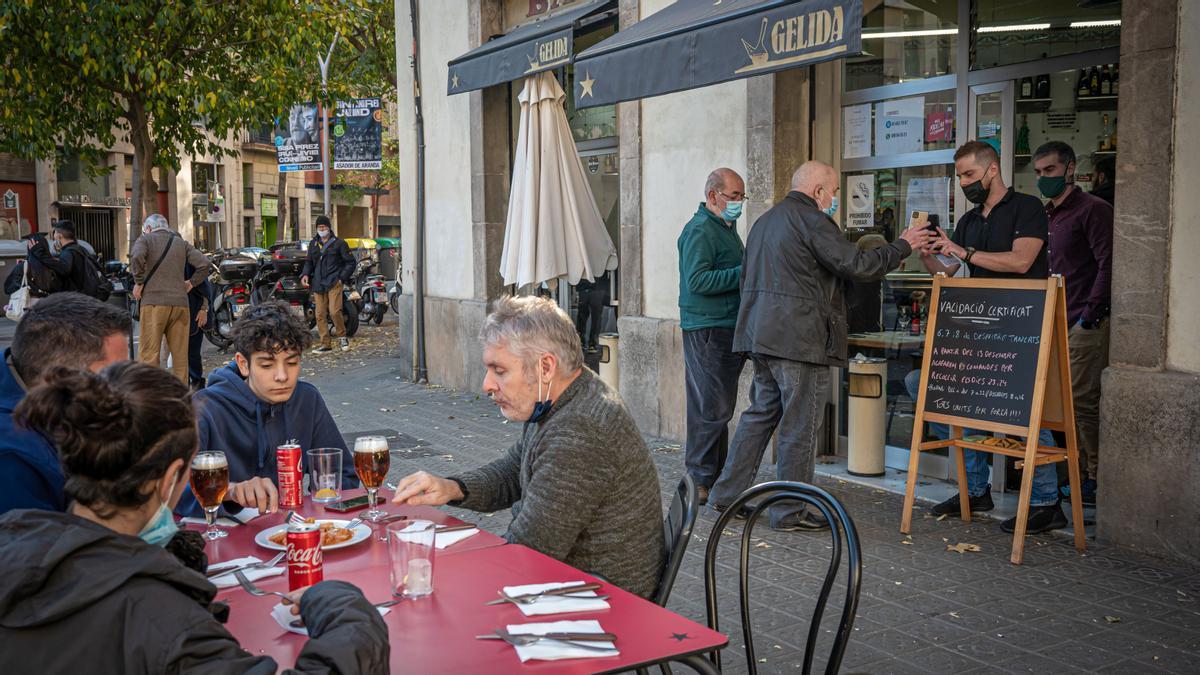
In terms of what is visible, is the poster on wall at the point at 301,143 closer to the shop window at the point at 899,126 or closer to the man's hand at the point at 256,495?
the shop window at the point at 899,126

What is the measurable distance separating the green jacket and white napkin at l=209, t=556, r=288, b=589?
13.7 ft

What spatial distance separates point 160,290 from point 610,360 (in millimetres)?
4514

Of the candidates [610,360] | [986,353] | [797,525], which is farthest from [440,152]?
[986,353]

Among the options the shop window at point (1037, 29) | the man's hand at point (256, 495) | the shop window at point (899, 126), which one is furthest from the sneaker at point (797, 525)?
the man's hand at point (256, 495)

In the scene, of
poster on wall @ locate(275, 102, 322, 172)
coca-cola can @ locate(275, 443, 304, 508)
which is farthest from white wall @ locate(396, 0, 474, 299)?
poster on wall @ locate(275, 102, 322, 172)

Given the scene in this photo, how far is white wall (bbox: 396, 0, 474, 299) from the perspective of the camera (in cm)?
1148

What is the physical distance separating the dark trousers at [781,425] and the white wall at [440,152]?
5.89m

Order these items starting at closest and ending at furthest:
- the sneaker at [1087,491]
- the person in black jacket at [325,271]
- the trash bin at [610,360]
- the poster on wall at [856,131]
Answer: the sneaker at [1087,491], the poster on wall at [856,131], the trash bin at [610,360], the person in black jacket at [325,271]

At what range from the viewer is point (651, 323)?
27.9 feet

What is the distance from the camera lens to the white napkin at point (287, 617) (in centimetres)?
221

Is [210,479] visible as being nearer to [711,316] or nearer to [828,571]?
[828,571]

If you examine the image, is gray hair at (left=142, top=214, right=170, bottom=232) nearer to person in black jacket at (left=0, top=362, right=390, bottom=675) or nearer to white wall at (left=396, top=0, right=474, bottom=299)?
white wall at (left=396, top=0, right=474, bottom=299)

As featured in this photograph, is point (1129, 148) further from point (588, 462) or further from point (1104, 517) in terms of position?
point (588, 462)

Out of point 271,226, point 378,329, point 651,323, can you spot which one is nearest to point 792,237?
point 651,323
